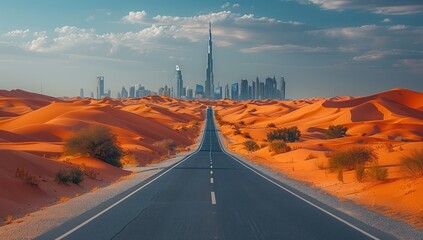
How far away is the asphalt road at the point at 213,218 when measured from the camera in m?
12.2

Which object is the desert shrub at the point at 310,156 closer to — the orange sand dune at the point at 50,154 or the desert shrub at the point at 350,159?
the desert shrub at the point at 350,159

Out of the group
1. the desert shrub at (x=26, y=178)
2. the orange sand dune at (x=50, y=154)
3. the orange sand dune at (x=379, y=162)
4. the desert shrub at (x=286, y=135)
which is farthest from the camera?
the desert shrub at (x=286, y=135)

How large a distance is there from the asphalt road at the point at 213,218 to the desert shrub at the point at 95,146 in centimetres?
1573

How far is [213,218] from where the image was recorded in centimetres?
1467

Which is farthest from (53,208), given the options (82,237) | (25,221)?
(82,237)

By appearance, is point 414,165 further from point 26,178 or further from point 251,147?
point 251,147

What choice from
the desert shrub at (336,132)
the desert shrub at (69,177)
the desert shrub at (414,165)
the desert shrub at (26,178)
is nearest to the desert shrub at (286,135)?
the desert shrub at (336,132)

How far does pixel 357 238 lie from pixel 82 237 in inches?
234

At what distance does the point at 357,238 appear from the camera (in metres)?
11.9

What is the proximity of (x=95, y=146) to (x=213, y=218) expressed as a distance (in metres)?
25.1

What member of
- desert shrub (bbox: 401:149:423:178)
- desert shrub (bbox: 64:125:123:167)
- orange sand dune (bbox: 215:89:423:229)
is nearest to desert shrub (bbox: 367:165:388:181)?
orange sand dune (bbox: 215:89:423:229)

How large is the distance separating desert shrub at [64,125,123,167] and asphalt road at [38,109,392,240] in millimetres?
15730

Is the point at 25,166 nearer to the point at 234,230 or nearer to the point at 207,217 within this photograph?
the point at 207,217

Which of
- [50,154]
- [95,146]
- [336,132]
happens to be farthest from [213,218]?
[336,132]
